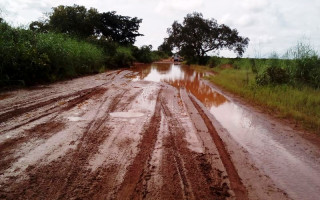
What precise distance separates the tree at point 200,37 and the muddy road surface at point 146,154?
107 feet

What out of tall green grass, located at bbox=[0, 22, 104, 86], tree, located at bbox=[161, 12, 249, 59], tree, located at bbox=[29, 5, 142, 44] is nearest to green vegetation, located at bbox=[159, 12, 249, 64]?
tree, located at bbox=[161, 12, 249, 59]

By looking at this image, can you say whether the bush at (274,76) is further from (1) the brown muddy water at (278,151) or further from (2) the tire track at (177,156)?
(2) the tire track at (177,156)

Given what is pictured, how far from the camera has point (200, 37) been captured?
125ft

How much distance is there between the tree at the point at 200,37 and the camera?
37.5 m

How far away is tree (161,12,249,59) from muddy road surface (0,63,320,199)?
32642 millimetres

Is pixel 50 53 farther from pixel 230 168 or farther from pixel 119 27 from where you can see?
pixel 119 27

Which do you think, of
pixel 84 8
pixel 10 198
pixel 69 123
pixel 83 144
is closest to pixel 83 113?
pixel 69 123

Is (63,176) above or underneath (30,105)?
underneath

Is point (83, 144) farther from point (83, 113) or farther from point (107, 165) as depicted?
point (83, 113)

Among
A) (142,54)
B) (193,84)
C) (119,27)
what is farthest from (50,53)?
(142,54)

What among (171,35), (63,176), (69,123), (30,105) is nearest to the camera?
(63,176)

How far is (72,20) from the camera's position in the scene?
1025 inches

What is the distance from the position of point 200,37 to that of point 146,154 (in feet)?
119

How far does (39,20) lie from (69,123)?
23094mm
